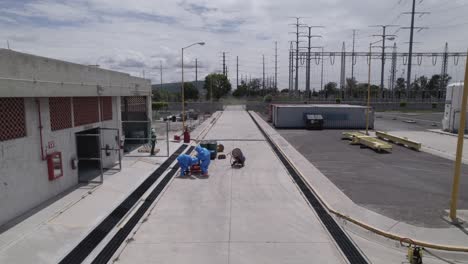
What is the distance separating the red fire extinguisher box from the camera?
1142 cm

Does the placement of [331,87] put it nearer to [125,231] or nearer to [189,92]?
[189,92]

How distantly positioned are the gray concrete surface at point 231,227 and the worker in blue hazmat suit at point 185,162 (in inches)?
33.7

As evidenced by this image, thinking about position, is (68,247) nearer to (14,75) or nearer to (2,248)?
(2,248)

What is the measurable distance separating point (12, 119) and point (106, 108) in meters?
7.20

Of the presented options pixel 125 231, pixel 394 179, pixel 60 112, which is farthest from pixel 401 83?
pixel 125 231

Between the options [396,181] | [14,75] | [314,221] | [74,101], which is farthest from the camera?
[396,181]

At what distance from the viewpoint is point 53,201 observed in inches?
444

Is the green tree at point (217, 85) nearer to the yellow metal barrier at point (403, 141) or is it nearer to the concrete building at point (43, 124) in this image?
the yellow metal barrier at point (403, 141)

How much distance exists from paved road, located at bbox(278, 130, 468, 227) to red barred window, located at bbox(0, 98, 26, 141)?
39.2 ft

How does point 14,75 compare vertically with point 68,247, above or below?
above

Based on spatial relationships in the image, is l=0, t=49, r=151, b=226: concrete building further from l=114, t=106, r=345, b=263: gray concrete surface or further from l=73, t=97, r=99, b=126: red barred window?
l=114, t=106, r=345, b=263: gray concrete surface

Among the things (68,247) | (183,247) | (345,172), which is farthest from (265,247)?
(345,172)

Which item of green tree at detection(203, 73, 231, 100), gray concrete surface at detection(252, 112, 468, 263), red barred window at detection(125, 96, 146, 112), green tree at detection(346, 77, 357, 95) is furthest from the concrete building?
green tree at detection(346, 77, 357, 95)

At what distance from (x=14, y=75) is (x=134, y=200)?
569 centimetres
